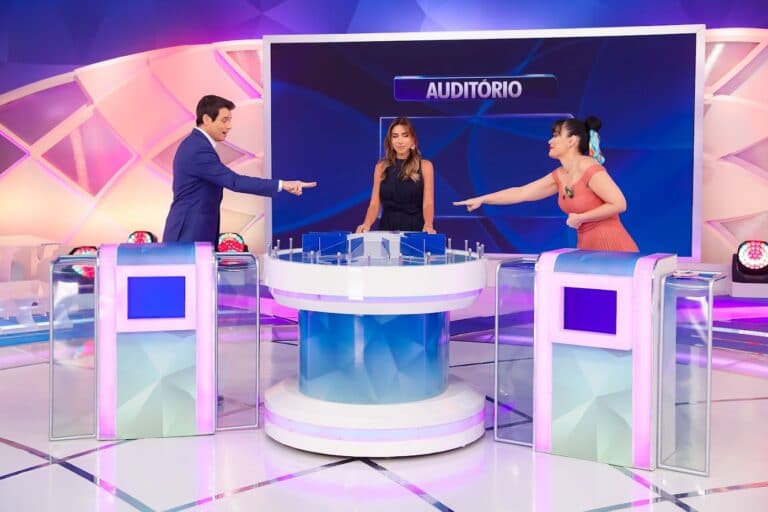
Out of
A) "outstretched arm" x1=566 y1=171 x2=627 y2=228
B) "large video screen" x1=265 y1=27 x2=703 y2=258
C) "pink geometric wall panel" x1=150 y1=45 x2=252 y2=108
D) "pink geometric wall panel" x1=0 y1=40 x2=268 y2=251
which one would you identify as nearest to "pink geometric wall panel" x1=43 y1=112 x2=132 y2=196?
"pink geometric wall panel" x1=0 y1=40 x2=268 y2=251

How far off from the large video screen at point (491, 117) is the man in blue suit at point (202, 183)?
3.82 m

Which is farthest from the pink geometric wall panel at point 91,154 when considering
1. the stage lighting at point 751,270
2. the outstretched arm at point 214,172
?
the stage lighting at point 751,270

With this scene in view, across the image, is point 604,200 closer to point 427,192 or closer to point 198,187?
point 427,192

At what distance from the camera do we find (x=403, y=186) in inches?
196

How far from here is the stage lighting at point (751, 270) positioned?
757 centimetres

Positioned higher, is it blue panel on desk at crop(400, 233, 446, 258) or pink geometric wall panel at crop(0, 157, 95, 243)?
pink geometric wall panel at crop(0, 157, 95, 243)

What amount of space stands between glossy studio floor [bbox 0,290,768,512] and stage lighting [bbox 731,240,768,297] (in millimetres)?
3642

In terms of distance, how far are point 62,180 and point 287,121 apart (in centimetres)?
216

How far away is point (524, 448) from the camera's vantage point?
3.71 metres

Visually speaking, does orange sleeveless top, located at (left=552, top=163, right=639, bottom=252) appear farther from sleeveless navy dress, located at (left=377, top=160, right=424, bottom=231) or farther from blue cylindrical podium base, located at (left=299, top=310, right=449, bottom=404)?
sleeveless navy dress, located at (left=377, top=160, right=424, bottom=231)

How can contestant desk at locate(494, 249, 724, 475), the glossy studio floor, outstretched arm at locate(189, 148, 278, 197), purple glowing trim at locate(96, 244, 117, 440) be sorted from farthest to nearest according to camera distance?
1. outstretched arm at locate(189, 148, 278, 197)
2. purple glowing trim at locate(96, 244, 117, 440)
3. contestant desk at locate(494, 249, 724, 475)
4. the glossy studio floor

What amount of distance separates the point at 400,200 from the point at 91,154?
4509 millimetres

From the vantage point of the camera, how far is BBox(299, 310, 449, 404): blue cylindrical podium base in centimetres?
358

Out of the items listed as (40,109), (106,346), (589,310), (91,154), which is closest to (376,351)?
(589,310)
